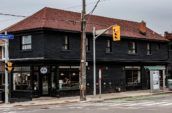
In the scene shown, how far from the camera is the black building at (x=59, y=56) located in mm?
40438

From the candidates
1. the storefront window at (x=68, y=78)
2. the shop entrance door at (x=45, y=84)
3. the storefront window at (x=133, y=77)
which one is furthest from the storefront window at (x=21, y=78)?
the storefront window at (x=133, y=77)

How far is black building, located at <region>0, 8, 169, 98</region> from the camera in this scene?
40438 millimetres

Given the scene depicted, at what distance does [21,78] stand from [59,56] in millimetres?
4200

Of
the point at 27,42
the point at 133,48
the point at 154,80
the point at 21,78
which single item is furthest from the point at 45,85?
the point at 133,48

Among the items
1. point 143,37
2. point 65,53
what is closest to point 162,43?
point 143,37

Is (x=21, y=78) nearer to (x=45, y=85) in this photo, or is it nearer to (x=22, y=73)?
(x=22, y=73)

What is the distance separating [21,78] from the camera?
42.4 m

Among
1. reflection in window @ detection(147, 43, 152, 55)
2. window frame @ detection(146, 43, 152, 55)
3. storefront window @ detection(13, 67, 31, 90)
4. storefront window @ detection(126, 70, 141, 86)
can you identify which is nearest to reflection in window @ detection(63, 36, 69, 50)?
storefront window @ detection(13, 67, 31, 90)

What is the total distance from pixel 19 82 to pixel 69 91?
4.71 meters

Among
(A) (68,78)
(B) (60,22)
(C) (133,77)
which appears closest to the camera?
(A) (68,78)

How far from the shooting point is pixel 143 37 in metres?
51.8

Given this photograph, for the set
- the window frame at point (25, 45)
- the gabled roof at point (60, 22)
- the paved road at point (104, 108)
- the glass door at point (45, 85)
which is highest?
the gabled roof at point (60, 22)

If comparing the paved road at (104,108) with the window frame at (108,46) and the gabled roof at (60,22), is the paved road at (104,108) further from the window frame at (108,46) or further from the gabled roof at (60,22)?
the window frame at (108,46)

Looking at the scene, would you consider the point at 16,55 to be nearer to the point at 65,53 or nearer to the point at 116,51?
the point at 65,53
